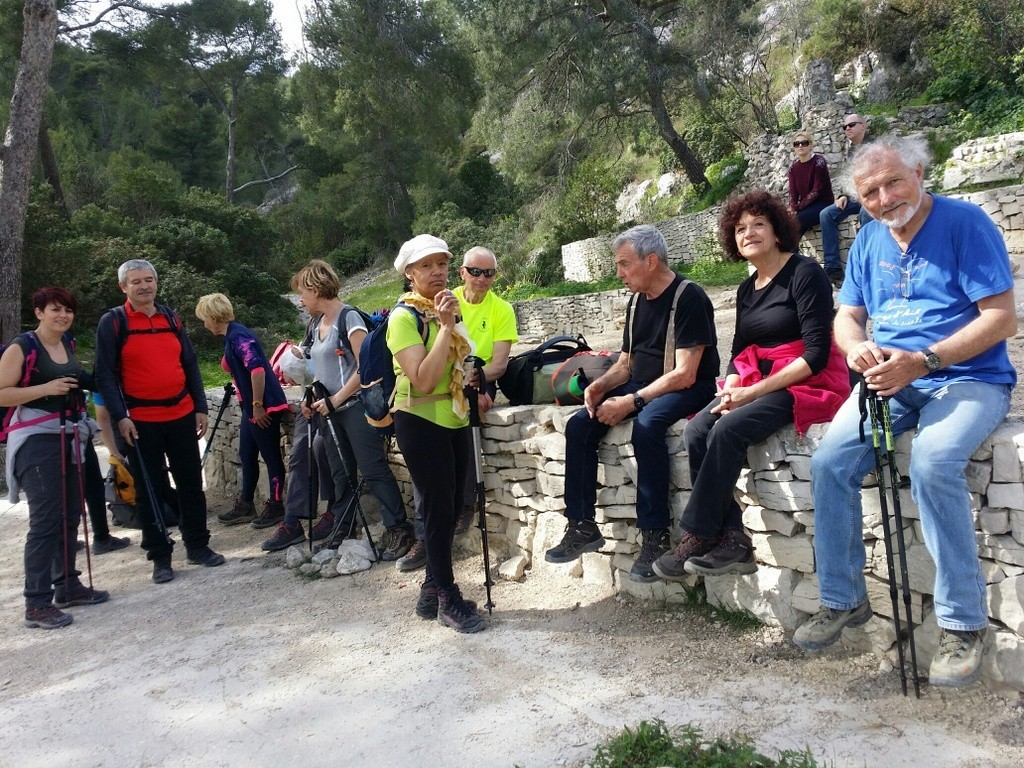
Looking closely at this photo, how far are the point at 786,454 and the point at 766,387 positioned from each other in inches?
11.4

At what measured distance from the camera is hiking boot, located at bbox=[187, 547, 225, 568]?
5.17 metres

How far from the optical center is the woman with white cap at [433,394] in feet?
11.3

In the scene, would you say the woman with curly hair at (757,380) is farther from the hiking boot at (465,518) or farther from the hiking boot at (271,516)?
the hiking boot at (271,516)

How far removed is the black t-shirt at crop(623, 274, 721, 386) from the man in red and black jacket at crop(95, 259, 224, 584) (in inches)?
117

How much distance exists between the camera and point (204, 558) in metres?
5.20

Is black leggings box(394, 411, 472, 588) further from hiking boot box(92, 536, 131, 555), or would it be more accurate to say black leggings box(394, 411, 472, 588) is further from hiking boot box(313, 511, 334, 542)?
hiking boot box(92, 536, 131, 555)

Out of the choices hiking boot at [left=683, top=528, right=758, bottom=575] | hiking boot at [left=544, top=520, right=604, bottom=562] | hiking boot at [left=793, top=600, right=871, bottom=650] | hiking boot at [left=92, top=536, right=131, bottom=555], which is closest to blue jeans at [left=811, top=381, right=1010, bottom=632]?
hiking boot at [left=793, top=600, right=871, bottom=650]

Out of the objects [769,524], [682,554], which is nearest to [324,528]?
[682,554]

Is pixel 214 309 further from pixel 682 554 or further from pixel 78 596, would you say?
pixel 682 554

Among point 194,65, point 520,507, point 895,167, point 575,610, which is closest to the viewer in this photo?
point 895,167

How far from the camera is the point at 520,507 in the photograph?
4500 mm

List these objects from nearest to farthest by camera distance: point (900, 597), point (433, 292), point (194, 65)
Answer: point (900, 597) < point (433, 292) < point (194, 65)

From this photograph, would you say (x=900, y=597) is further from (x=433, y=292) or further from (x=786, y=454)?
(x=433, y=292)

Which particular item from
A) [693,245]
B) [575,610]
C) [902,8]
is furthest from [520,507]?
[902,8]
